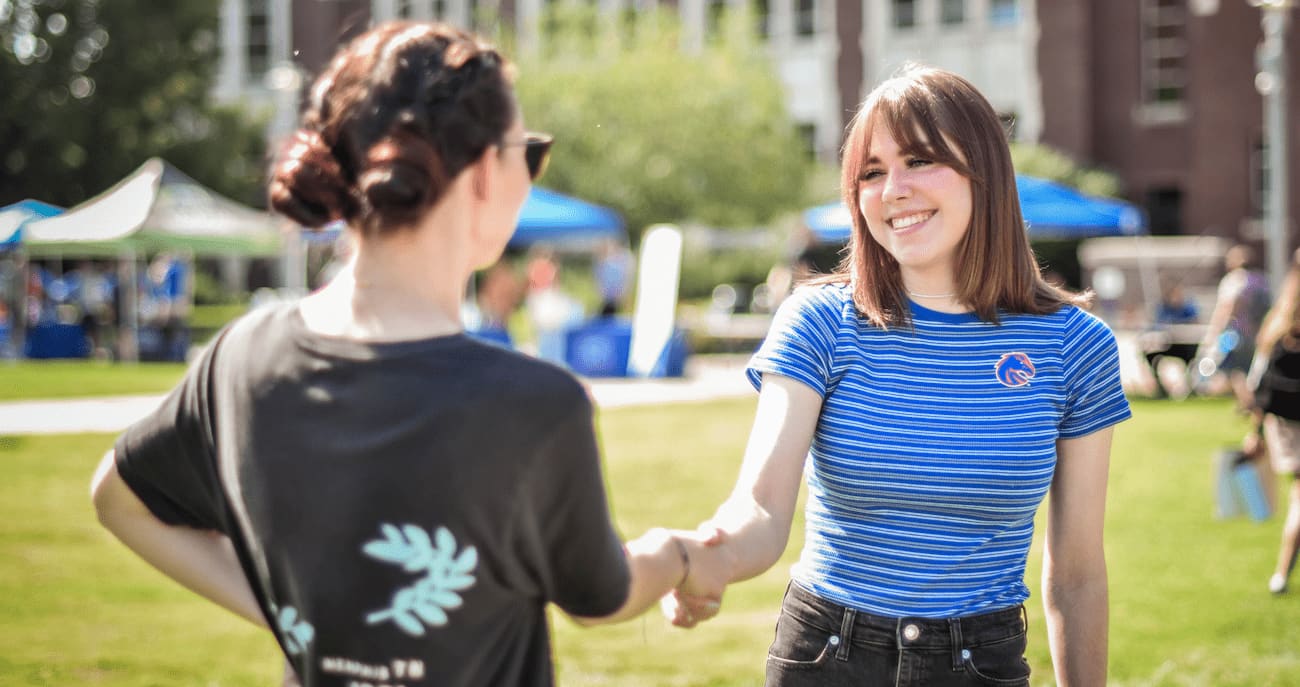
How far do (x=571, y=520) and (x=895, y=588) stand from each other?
2.87 feet

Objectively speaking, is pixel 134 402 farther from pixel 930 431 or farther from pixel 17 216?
pixel 930 431

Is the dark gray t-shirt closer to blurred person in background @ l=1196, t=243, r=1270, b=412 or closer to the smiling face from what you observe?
the smiling face

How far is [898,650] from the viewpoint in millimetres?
2279

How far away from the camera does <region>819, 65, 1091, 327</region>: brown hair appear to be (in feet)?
7.83

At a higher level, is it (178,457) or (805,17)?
(805,17)

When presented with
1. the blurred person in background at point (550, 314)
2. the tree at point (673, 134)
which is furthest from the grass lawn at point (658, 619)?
the tree at point (673, 134)

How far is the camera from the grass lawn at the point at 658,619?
229 inches

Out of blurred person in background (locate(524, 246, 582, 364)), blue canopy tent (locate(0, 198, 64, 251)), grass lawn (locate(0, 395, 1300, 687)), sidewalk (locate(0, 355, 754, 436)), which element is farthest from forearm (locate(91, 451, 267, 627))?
blurred person in background (locate(524, 246, 582, 364))

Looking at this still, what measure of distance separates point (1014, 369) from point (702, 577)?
745mm

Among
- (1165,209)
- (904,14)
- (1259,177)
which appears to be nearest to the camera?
(1259,177)

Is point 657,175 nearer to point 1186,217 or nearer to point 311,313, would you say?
point 1186,217

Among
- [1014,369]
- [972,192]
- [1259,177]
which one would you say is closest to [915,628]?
[1014,369]

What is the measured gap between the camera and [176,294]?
24.1 metres

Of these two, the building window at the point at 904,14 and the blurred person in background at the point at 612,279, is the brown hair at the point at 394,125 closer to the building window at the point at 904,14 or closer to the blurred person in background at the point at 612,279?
the blurred person in background at the point at 612,279
